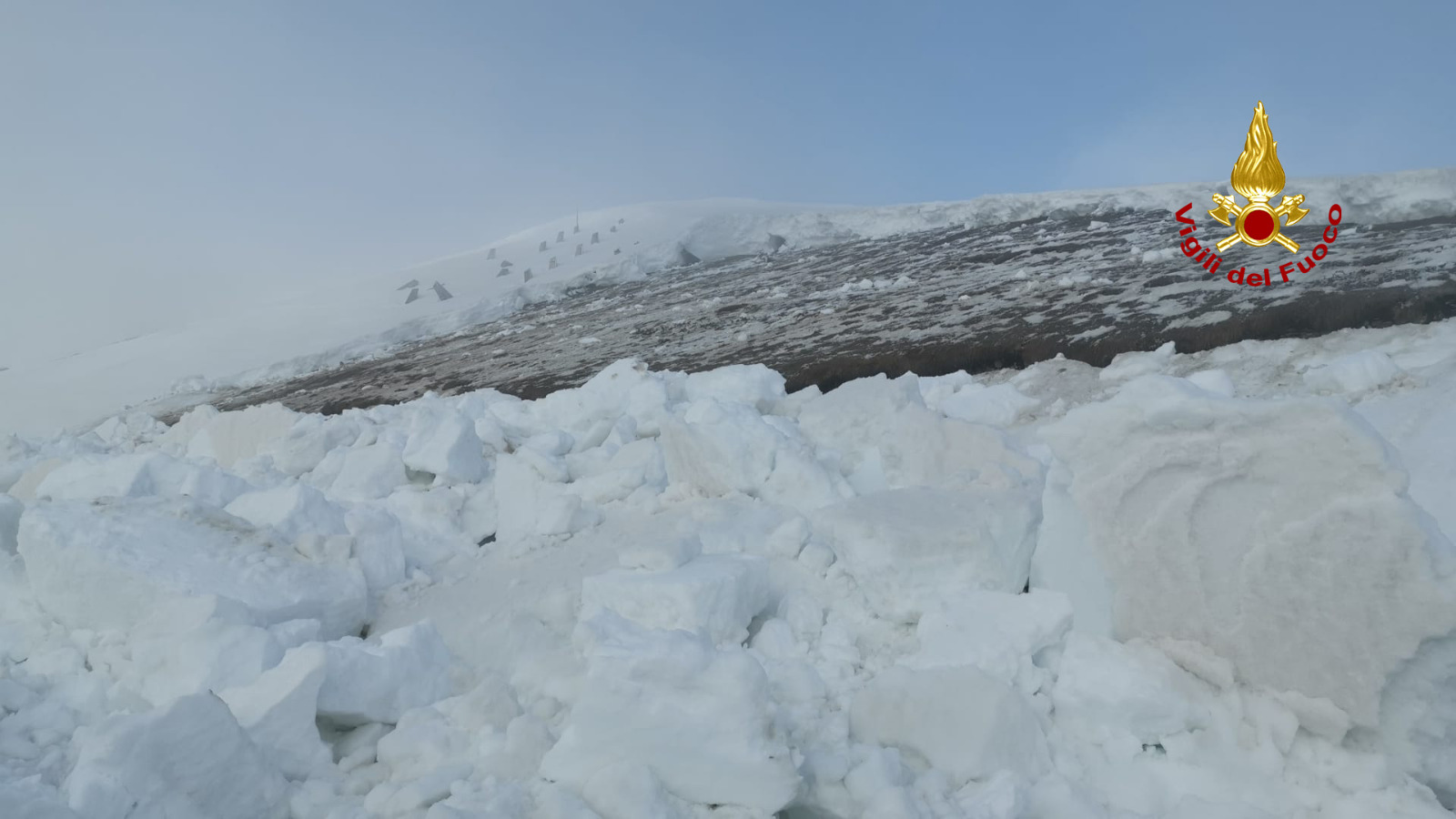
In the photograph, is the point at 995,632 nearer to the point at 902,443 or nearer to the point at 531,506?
the point at 902,443

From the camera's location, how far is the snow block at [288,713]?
3449 mm

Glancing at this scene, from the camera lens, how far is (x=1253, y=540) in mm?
4066

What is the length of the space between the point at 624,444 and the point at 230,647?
172 inches

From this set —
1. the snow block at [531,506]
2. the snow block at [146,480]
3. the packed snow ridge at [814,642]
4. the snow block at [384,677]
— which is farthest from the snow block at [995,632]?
the snow block at [146,480]

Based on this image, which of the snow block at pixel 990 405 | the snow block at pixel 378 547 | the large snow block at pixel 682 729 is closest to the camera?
the large snow block at pixel 682 729

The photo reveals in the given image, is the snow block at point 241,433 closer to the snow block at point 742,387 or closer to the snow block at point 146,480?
the snow block at point 146,480

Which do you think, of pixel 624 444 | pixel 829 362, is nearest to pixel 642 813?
pixel 624 444

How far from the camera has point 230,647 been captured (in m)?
3.97

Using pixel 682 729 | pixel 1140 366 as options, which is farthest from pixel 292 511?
pixel 1140 366

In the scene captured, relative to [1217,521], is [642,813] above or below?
below

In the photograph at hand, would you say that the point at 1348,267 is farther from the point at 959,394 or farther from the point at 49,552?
the point at 49,552

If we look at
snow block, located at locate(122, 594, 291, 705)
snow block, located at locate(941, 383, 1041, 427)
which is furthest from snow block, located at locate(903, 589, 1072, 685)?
snow block, located at locate(941, 383, 1041, 427)

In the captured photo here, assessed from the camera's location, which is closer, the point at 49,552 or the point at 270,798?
the point at 270,798

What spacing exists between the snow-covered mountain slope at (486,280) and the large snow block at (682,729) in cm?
3208
